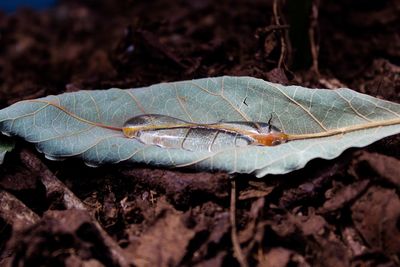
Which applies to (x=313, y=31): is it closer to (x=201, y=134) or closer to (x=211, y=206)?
(x=201, y=134)

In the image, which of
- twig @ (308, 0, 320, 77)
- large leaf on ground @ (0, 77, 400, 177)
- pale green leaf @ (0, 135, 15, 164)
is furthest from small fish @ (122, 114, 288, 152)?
twig @ (308, 0, 320, 77)

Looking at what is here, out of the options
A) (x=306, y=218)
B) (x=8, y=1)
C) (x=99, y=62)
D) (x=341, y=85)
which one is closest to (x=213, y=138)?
(x=306, y=218)

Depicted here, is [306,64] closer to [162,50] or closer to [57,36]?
[162,50]

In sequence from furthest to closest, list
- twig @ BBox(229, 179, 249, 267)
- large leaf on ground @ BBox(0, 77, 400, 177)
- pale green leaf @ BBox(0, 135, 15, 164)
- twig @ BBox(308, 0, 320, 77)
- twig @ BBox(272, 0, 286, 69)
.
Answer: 1. twig @ BBox(308, 0, 320, 77)
2. twig @ BBox(272, 0, 286, 69)
3. pale green leaf @ BBox(0, 135, 15, 164)
4. large leaf on ground @ BBox(0, 77, 400, 177)
5. twig @ BBox(229, 179, 249, 267)

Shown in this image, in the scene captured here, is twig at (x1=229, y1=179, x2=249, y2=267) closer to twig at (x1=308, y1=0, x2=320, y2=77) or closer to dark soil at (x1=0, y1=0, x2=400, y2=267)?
dark soil at (x1=0, y1=0, x2=400, y2=267)

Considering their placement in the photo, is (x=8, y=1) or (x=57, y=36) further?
(x=8, y=1)

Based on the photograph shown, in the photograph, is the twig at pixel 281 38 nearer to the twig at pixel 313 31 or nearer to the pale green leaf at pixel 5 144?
the twig at pixel 313 31
